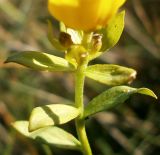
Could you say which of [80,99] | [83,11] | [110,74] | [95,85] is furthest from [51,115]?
[95,85]

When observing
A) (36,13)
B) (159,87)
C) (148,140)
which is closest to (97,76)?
(148,140)

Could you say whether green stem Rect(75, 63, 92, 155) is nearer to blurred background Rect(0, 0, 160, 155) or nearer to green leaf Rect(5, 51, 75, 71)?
green leaf Rect(5, 51, 75, 71)

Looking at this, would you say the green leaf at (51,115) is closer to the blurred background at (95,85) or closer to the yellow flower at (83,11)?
the yellow flower at (83,11)

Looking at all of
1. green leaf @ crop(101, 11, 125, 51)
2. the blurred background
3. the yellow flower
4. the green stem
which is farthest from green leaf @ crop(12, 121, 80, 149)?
the blurred background

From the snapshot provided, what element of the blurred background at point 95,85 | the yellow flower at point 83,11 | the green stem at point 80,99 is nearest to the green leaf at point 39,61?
the green stem at point 80,99

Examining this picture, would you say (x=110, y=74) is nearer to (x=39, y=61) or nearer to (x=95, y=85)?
(x=39, y=61)

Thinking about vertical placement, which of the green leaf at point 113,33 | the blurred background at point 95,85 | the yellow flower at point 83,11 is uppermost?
the yellow flower at point 83,11
